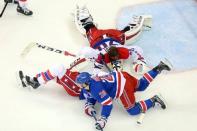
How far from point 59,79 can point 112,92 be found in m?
0.36

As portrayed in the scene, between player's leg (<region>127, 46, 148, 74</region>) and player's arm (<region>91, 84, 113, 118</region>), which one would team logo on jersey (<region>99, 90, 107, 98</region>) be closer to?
player's arm (<region>91, 84, 113, 118</region>)

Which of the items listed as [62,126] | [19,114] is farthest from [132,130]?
[19,114]

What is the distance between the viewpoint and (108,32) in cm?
298

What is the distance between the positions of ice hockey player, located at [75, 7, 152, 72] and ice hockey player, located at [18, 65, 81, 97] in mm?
306

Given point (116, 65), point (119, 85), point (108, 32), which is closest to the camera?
point (119, 85)

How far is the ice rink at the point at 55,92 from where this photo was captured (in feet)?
8.30

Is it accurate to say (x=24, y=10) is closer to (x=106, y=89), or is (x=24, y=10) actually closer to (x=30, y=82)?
(x=30, y=82)

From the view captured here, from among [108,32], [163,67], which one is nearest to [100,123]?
[163,67]

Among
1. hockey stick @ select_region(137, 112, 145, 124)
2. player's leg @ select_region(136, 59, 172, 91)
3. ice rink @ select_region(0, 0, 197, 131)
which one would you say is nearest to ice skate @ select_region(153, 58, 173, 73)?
player's leg @ select_region(136, 59, 172, 91)

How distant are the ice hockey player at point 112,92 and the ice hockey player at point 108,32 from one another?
0.28m

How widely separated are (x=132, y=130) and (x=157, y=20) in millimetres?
1162

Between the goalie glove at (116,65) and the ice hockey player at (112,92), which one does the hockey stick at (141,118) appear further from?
the goalie glove at (116,65)

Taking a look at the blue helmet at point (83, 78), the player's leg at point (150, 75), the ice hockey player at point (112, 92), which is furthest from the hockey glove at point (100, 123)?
the player's leg at point (150, 75)

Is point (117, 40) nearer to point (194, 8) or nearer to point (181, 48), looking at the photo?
point (181, 48)
